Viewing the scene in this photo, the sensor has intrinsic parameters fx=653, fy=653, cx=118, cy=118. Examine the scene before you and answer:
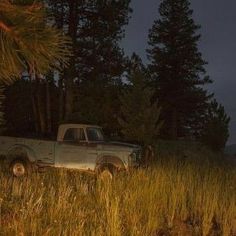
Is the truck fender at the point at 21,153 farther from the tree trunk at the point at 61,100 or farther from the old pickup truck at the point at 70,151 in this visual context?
the tree trunk at the point at 61,100

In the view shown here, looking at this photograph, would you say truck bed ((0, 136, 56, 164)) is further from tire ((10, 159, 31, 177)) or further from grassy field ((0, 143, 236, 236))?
grassy field ((0, 143, 236, 236))

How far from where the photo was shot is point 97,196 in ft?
28.1

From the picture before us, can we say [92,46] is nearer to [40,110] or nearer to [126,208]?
[40,110]

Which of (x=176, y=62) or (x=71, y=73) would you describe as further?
(x=176, y=62)

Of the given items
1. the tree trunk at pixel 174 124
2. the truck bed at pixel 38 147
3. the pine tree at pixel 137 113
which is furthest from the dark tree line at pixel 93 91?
the tree trunk at pixel 174 124

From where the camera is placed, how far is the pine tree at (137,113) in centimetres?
3253

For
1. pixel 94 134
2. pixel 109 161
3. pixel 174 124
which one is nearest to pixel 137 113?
pixel 94 134

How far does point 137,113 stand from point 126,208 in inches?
1018

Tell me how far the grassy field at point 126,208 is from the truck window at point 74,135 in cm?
879

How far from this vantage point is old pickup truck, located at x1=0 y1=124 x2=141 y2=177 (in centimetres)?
1859

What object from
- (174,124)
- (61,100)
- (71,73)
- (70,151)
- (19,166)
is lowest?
(19,166)

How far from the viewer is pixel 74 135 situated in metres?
19.5

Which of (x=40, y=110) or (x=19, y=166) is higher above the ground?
(x=40, y=110)

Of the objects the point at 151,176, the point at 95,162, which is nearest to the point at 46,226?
the point at 151,176
